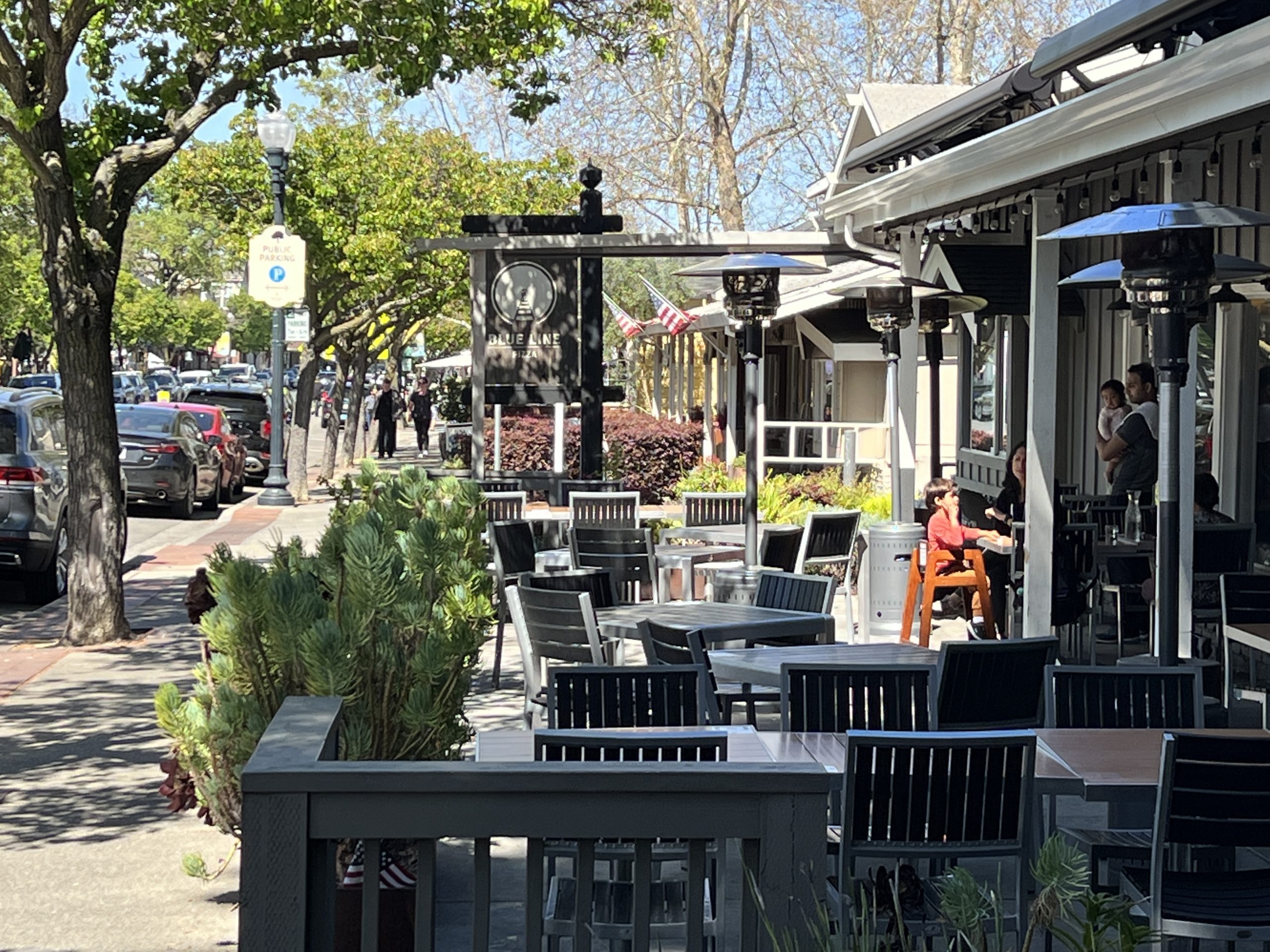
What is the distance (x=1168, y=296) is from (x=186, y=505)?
18797mm

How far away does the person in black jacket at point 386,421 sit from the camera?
37219 millimetres

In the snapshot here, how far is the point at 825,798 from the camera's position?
326 cm

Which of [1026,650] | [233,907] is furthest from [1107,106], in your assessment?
[233,907]

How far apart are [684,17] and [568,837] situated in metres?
27.4

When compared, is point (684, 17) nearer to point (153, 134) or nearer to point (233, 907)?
point (153, 134)

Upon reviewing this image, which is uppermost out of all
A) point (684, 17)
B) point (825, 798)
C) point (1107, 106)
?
point (684, 17)

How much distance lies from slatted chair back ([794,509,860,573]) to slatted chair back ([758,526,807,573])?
5cm

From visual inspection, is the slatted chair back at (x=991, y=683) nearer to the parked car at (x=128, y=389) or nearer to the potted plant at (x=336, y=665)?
the potted plant at (x=336, y=665)

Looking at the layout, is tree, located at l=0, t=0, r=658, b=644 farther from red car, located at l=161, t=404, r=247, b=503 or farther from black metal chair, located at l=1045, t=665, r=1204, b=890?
red car, located at l=161, t=404, r=247, b=503

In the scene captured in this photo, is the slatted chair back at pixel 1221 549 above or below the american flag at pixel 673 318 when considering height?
below

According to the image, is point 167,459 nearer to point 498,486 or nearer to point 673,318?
point 498,486

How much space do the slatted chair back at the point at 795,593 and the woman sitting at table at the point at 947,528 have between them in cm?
176

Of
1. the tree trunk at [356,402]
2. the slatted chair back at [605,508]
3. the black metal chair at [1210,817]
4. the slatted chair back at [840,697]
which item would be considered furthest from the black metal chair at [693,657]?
the tree trunk at [356,402]

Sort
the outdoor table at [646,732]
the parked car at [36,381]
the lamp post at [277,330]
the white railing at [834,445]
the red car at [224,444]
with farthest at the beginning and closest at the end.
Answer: the parked car at [36,381] < the red car at [224,444] < the lamp post at [277,330] < the white railing at [834,445] < the outdoor table at [646,732]
